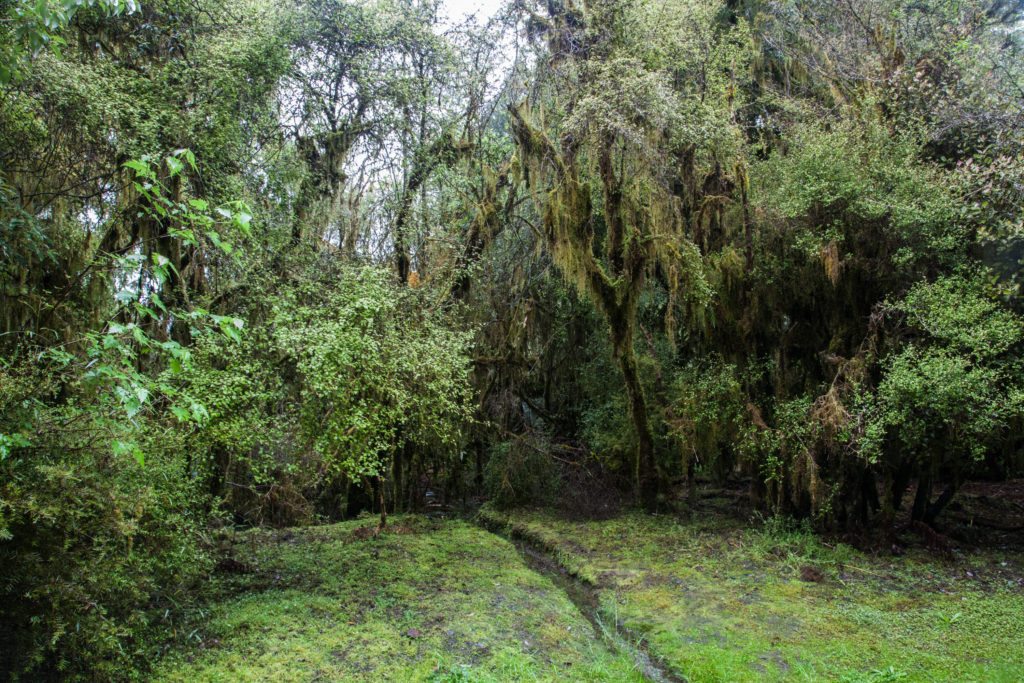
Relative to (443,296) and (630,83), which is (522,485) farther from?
(630,83)

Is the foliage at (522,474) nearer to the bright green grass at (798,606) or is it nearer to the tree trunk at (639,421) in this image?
the tree trunk at (639,421)

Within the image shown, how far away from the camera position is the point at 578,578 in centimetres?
1058

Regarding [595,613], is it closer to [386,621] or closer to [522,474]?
[386,621]

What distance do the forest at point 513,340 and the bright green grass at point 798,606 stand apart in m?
0.07

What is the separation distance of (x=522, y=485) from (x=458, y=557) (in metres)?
4.55

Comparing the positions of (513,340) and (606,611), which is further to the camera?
(513,340)

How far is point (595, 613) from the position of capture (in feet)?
29.3

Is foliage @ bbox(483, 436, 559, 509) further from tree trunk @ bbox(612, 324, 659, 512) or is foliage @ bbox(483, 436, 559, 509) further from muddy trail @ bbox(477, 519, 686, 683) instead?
tree trunk @ bbox(612, 324, 659, 512)

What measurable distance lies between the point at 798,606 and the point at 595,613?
255 cm

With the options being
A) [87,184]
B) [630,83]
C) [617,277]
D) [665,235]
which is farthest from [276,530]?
[630,83]

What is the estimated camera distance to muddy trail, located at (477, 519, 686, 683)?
280 inches

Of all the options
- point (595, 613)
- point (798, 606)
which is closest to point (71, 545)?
point (595, 613)

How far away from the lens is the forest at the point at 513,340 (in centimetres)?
653

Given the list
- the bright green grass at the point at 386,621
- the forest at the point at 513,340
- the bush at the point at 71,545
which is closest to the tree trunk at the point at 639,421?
the forest at the point at 513,340
